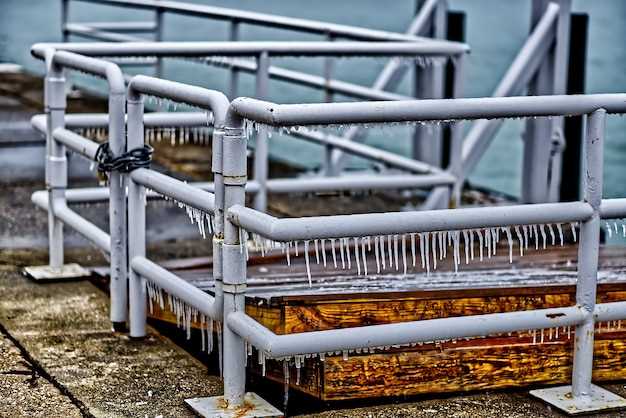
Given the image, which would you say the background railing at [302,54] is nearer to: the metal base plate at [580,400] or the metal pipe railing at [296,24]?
the metal pipe railing at [296,24]

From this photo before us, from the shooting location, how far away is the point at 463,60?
688cm

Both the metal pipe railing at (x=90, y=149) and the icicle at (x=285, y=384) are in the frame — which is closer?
the icicle at (x=285, y=384)

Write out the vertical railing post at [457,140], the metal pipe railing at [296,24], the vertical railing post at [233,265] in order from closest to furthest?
the vertical railing post at [233,265] → the vertical railing post at [457,140] → the metal pipe railing at [296,24]

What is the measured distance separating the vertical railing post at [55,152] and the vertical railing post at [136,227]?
2.84 ft

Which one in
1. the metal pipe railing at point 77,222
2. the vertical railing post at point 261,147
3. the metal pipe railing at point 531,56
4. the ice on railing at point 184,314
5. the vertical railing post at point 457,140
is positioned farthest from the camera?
the metal pipe railing at point 531,56

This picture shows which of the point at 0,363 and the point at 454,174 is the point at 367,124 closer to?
the point at 0,363

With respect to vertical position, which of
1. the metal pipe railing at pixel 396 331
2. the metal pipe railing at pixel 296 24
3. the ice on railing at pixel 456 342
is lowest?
the ice on railing at pixel 456 342

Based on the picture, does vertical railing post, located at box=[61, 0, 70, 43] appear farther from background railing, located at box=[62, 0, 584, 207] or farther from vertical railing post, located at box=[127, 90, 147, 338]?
vertical railing post, located at box=[127, 90, 147, 338]

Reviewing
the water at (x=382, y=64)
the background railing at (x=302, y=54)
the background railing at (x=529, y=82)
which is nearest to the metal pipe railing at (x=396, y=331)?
the water at (x=382, y=64)

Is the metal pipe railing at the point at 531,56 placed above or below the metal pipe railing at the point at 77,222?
above

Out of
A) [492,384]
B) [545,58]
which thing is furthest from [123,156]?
[545,58]

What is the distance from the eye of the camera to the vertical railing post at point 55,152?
558 cm

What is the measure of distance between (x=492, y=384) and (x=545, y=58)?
3396mm

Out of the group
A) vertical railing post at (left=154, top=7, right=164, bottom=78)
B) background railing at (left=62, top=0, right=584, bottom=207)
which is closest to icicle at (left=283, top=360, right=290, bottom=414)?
background railing at (left=62, top=0, right=584, bottom=207)
